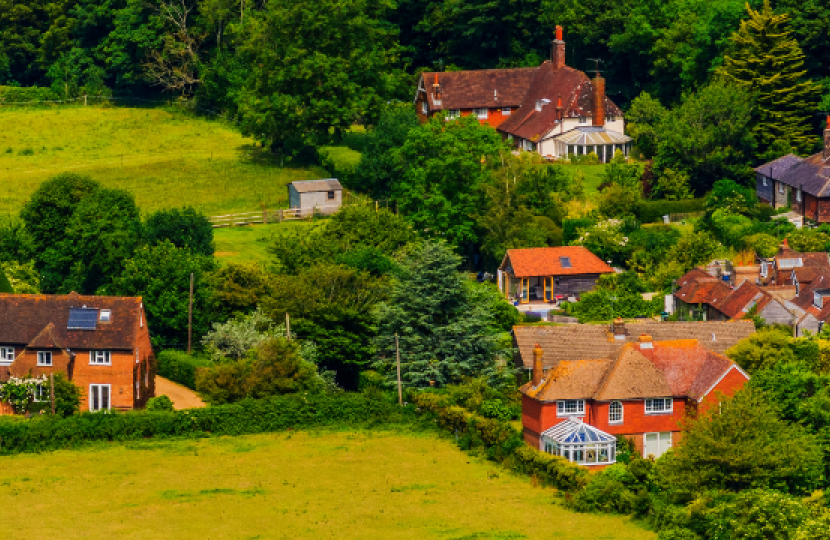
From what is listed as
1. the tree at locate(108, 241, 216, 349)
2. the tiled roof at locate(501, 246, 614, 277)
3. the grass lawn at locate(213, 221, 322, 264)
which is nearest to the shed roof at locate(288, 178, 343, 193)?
the grass lawn at locate(213, 221, 322, 264)

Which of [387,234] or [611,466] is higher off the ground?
[387,234]

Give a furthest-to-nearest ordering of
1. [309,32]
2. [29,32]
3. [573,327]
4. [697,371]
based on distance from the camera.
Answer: [29,32] → [309,32] → [573,327] → [697,371]

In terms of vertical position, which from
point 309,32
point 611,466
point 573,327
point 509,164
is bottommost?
point 611,466

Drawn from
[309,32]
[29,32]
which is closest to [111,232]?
[309,32]

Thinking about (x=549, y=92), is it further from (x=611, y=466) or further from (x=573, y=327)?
(x=611, y=466)

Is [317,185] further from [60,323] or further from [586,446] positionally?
[586,446]

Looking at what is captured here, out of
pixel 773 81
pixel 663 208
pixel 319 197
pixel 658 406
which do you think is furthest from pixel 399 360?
pixel 773 81

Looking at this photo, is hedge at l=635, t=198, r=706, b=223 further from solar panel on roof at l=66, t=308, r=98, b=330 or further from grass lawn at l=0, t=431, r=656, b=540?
solar panel on roof at l=66, t=308, r=98, b=330
